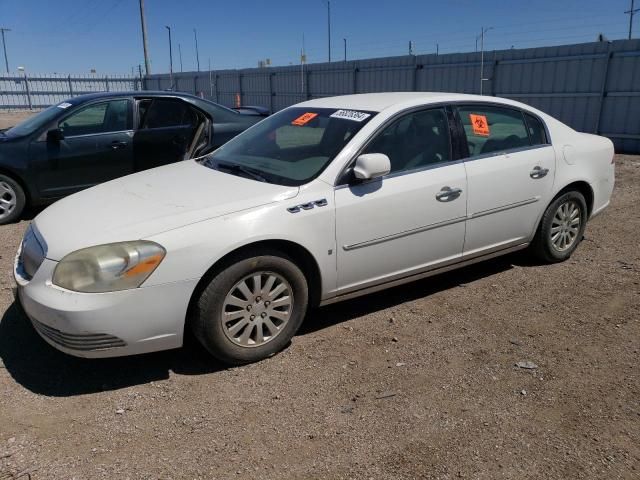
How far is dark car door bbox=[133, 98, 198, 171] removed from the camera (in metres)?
7.14

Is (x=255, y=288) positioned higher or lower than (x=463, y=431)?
higher

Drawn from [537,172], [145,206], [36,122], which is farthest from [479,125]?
[36,122]

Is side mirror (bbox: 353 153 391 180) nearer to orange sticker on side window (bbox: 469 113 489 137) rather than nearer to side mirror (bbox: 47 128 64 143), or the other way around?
orange sticker on side window (bbox: 469 113 489 137)

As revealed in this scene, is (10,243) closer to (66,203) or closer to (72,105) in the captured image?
(72,105)

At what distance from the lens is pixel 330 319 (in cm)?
414

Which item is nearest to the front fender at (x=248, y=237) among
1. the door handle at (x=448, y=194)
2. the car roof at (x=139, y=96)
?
the door handle at (x=448, y=194)

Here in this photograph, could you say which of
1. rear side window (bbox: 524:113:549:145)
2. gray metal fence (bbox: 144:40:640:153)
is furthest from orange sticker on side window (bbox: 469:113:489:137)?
gray metal fence (bbox: 144:40:640:153)

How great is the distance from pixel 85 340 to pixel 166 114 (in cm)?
495

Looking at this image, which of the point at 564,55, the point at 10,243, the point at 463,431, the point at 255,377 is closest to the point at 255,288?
the point at 255,377

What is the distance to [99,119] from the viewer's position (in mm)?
6969

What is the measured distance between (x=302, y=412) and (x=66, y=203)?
7.20 ft

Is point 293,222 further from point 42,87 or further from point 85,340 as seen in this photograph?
point 42,87

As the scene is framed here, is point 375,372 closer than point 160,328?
No

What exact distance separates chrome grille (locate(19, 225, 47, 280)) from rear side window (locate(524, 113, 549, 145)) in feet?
12.6
